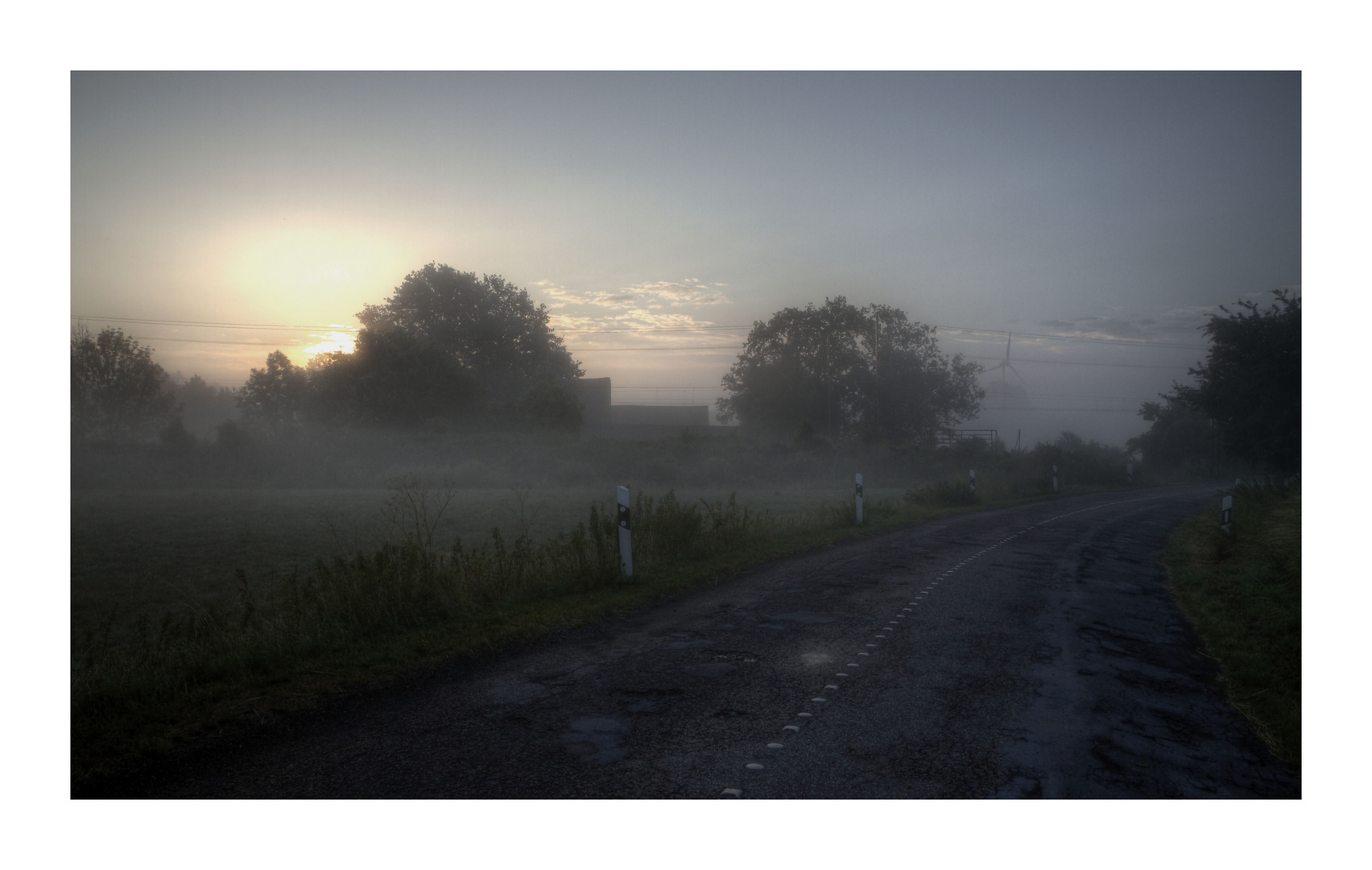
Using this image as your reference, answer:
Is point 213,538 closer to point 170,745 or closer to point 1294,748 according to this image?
point 170,745

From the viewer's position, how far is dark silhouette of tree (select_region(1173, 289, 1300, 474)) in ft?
79.4

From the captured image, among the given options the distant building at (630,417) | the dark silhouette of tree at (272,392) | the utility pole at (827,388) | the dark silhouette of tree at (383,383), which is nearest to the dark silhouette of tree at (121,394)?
the dark silhouette of tree at (383,383)

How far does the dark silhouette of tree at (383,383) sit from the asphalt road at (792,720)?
1574 inches

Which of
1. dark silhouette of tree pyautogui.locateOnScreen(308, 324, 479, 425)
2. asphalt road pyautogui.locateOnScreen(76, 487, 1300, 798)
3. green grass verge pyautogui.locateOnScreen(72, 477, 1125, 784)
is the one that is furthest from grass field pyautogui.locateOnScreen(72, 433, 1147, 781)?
dark silhouette of tree pyautogui.locateOnScreen(308, 324, 479, 425)

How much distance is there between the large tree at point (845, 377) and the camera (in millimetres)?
61688

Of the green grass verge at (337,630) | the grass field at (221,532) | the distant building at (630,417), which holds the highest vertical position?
the distant building at (630,417)

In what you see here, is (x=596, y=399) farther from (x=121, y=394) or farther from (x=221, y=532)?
(x=221, y=532)

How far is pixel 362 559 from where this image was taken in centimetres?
744

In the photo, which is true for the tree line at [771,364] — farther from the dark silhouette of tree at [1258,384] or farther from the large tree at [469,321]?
the dark silhouette of tree at [1258,384]

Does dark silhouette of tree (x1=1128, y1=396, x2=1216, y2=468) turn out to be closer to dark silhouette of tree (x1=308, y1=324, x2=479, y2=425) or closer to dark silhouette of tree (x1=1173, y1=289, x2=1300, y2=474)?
dark silhouette of tree (x1=1173, y1=289, x2=1300, y2=474)

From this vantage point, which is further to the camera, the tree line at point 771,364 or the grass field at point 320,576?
the tree line at point 771,364

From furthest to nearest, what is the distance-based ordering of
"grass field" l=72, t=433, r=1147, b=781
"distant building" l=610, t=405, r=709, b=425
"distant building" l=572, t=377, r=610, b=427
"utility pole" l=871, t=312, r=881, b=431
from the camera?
1. "distant building" l=610, t=405, r=709, b=425
2. "distant building" l=572, t=377, r=610, b=427
3. "utility pole" l=871, t=312, r=881, b=431
4. "grass field" l=72, t=433, r=1147, b=781

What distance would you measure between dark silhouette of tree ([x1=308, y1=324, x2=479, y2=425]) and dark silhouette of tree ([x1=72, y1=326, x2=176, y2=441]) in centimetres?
1072

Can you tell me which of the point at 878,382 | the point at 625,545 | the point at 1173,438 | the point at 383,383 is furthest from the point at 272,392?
the point at 1173,438
